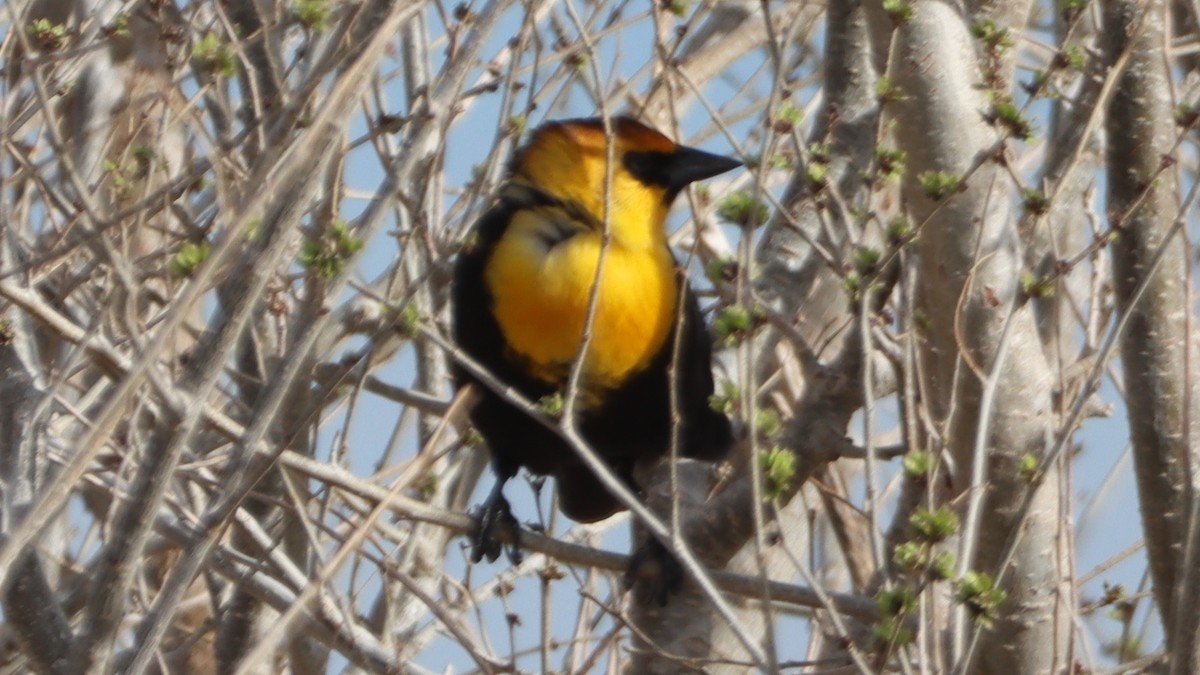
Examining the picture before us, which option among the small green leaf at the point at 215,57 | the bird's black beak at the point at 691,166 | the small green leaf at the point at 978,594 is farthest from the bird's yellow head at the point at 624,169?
the small green leaf at the point at 978,594

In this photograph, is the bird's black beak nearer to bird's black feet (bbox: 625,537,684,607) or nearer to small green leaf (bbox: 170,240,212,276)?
bird's black feet (bbox: 625,537,684,607)

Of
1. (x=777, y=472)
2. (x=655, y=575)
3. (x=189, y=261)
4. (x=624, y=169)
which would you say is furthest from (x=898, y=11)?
(x=655, y=575)

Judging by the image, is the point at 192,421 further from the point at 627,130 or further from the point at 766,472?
the point at 627,130

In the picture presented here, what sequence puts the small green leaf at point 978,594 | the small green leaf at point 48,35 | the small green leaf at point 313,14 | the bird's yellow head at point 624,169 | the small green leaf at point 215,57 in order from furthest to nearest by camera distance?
the bird's yellow head at point 624,169
the small green leaf at point 48,35
the small green leaf at point 215,57
the small green leaf at point 313,14
the small green leaf at point 978,594

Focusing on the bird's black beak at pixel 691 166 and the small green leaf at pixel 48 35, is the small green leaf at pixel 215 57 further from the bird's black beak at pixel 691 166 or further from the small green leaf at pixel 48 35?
the bird's black beak at pixel 691 166

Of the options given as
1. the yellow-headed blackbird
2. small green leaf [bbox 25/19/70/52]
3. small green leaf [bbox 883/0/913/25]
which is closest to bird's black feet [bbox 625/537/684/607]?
the yellow-headed blackbird

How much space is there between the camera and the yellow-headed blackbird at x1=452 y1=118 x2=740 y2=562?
3275mm

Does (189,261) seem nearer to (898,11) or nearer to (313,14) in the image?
(313,14)

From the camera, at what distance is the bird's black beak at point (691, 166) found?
3486 mm

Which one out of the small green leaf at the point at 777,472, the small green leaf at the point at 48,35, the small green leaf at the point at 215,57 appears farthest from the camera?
the small green leaf at the point at 48,35

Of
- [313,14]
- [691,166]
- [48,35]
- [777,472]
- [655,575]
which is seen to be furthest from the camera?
[691,166]

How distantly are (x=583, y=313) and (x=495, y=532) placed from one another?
576 mm

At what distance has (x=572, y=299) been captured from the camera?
10.6 ft

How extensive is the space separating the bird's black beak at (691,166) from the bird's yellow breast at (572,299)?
21cm
